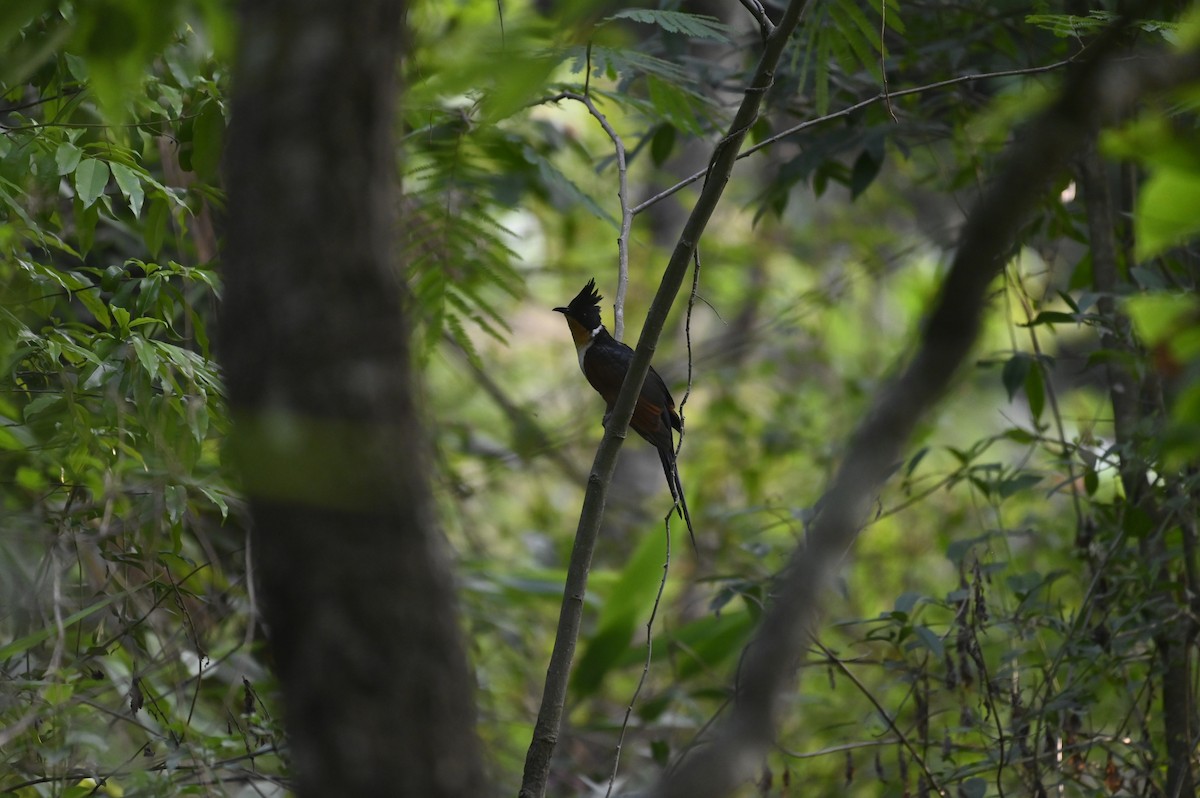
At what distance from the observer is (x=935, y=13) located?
3867 millimetres

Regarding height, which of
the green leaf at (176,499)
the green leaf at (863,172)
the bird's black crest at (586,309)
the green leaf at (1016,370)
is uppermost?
the green leaf at (863,172)

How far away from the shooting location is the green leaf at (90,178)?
202cm

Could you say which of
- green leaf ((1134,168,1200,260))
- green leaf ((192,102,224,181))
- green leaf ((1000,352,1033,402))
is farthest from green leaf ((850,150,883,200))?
green leaf ((1134,168,1200,260))

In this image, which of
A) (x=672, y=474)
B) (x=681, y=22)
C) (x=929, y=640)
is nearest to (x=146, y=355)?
(x=681, y=22)

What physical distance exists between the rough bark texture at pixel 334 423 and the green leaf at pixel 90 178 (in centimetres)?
103

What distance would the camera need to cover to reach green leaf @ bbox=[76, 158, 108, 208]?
6.61 feet

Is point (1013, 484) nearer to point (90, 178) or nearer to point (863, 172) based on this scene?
point (863, 172)

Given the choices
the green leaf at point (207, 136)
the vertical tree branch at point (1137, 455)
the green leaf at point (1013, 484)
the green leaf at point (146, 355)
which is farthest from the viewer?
the green leaf at point (1013, 484)

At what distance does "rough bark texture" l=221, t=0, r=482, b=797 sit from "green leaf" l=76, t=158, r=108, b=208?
40.5 inches

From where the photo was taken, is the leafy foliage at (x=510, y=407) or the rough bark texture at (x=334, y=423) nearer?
the rough bark texture at (x=334, y=423)

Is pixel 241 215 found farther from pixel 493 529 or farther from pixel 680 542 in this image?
pixel 493 529

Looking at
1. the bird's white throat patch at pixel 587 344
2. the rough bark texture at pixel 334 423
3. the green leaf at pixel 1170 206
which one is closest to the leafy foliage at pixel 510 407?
the green leaf at pixel 1170 206

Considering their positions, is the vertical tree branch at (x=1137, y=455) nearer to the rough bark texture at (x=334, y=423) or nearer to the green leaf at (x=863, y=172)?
the green leaf at (x=863, y=172)

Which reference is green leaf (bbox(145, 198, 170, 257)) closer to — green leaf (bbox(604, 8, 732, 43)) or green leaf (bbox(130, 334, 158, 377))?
green leaf (bbox(130, 334, 158, 377))
